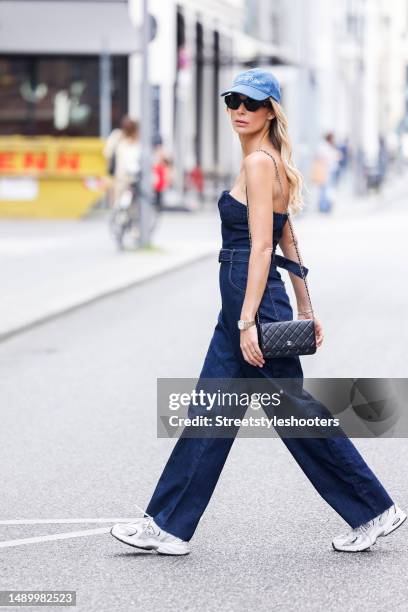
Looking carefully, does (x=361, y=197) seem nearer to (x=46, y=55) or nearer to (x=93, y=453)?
(x=46, y=55)

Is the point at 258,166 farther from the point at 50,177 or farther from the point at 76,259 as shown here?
the point at 50,177

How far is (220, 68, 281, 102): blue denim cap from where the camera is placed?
5.54m

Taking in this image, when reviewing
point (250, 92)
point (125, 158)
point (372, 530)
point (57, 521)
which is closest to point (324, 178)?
point (125, 158)

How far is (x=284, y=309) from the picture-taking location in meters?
5.68

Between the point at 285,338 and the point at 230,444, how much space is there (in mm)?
465

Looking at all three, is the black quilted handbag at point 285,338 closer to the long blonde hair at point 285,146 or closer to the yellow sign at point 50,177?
the long blonde hair at point 285,146

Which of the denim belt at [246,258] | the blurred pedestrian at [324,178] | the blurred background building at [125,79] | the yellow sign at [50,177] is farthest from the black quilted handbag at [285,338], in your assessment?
the blurred pedestrian at [324,178]

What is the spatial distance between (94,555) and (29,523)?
606 mm

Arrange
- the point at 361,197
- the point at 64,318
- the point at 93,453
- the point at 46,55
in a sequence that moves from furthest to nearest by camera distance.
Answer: the point at 361,197 < the point at 46,55 < the point at 64,318 < the point at 93,453

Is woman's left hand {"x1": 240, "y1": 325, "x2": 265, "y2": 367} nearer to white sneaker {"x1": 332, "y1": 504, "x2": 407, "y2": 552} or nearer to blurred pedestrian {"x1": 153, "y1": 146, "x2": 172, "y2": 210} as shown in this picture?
white sneaker {"x1": 332, "y1": 504, "x2": 407, "y2": 552}

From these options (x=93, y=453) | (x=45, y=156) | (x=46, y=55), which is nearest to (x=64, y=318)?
(x=93, y=453)

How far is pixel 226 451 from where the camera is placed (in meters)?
5.75

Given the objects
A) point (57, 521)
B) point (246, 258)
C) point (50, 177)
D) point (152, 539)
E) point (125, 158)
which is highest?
point (246, 258)

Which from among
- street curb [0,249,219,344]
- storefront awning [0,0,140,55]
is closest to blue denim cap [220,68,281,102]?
street curb [0,249,219,344]
